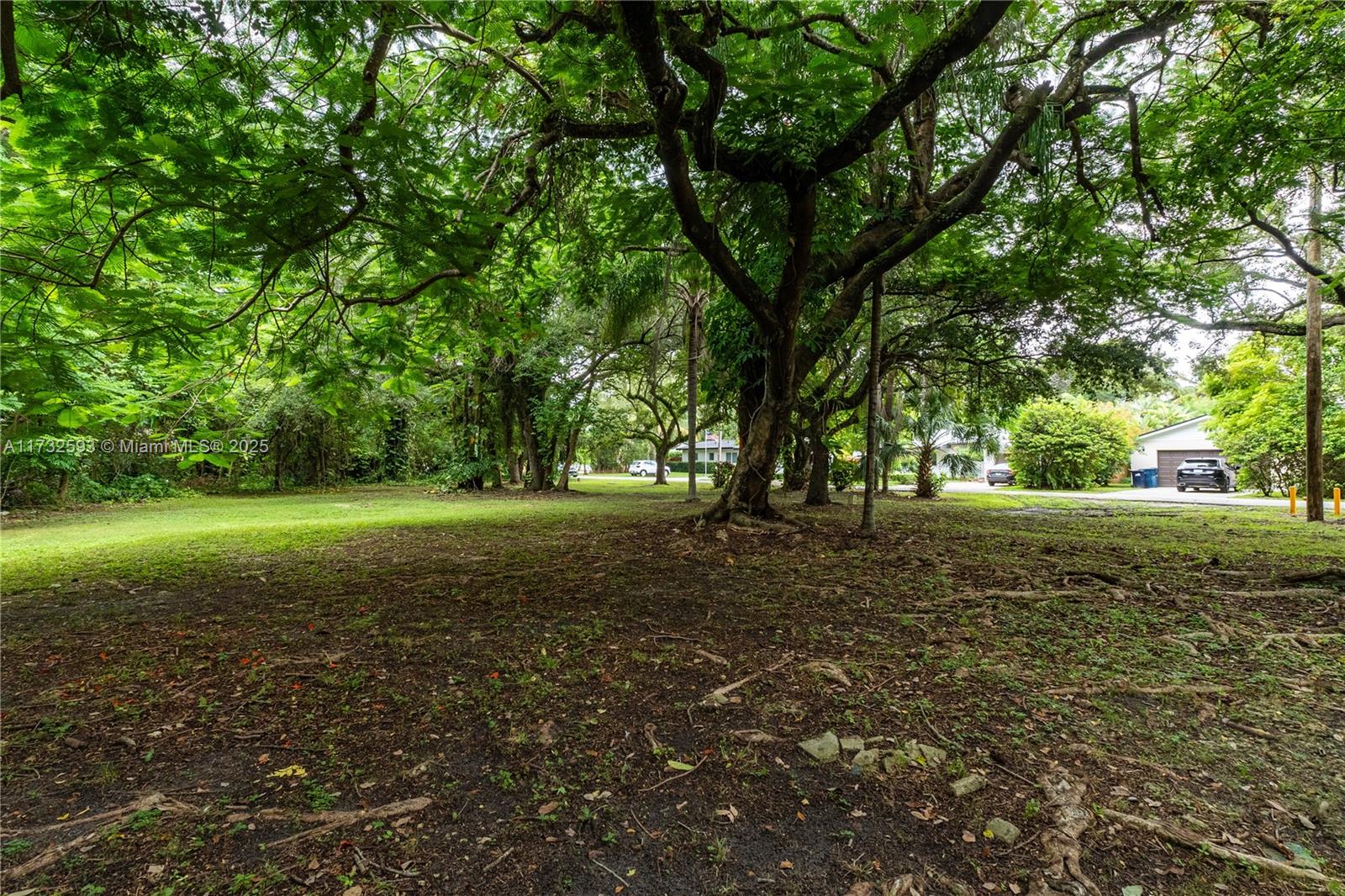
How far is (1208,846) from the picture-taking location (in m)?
1.73

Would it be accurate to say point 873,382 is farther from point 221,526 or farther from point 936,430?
point 221,526

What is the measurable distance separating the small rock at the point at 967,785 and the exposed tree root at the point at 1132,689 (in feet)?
3.13

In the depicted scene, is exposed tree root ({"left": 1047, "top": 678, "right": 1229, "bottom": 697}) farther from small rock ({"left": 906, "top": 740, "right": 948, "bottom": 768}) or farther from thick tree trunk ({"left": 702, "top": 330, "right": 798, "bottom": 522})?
thick tree trunk ({"left": 702, "top": 330, "right": 798, "bottom": 522})

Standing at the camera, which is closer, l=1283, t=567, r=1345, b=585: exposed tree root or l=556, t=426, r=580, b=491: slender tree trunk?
l=1283, t=567, r=1345, b=585: exposed tree root

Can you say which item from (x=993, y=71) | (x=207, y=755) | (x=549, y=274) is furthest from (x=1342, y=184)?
(x=207, y=755)

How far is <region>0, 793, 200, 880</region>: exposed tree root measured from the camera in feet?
5.29

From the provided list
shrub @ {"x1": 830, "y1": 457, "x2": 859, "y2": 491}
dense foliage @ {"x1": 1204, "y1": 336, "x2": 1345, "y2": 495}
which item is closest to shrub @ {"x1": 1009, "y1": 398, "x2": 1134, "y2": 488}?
dense foliage @ {"x1": 1204, "y1": 336, "x2": 1345, "y2": 495}

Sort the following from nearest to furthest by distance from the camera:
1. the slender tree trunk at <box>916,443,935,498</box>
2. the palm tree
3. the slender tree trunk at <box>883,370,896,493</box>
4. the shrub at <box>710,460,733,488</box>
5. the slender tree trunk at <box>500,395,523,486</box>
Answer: the palm tree < the slender tree trunk at <box>883,370,896,493</box> < the slender tree trunk at <box>916,443,935,498</box> < the slender tree trunk at <box>500,395,523,486</box> < the shrub at <box>710,460,733,488</box>

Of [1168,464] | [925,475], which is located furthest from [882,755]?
[1168,464]

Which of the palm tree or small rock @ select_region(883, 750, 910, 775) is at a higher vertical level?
the palm tree

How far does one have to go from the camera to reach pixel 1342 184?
6293 mm

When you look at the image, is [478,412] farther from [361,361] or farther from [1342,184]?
[1342,184]

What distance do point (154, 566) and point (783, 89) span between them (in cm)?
774

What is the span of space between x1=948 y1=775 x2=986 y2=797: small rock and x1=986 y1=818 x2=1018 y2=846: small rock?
0.13m
